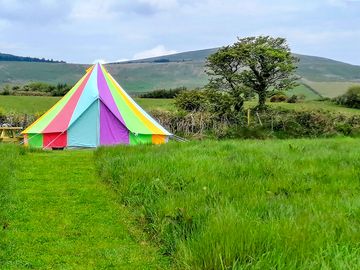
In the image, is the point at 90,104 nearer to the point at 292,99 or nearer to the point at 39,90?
the point at 292,99

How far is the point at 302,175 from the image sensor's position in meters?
7.13

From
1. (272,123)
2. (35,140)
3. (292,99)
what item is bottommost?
(35,140)

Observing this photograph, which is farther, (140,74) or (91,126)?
(140,74)

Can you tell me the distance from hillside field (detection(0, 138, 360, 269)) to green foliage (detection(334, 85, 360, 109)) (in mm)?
32587

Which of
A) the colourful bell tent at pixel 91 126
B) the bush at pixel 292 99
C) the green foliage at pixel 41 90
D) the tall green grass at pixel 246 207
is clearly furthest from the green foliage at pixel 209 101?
the green foliage at pixel 41 90

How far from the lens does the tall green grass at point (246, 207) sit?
12.0 feet

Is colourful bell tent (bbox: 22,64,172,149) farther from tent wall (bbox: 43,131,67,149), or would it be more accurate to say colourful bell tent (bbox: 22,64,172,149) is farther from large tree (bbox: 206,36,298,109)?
large tree (bbox: 206,36,298,109)

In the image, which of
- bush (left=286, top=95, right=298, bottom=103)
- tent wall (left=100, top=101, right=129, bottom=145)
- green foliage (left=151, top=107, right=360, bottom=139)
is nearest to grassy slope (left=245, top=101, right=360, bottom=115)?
green foliage (left=151, top=107, right=360, bottom=139)

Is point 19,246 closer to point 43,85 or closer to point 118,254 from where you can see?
point 118,254

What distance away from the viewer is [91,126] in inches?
710

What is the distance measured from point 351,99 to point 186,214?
3792cm

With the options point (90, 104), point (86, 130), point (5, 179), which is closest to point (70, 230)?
Answer: point (5, 179)

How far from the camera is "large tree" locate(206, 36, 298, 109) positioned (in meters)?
29.2

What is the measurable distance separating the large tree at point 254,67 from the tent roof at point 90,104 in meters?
11.1
